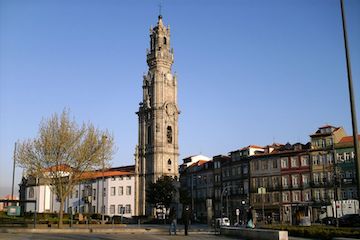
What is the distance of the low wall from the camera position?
20.9 m

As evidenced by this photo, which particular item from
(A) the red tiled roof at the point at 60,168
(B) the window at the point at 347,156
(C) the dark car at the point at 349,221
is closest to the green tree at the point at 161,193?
(B) the window at the point at 347,156

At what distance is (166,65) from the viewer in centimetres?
10562

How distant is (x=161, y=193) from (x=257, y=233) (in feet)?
209

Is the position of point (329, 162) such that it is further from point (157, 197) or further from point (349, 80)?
point (349, 80)

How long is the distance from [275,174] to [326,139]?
10.1 metres

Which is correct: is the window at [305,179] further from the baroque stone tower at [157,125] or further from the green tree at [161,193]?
the baroque stone tower at [157,125]

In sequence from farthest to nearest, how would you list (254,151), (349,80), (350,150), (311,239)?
(254,151), (350,150), (311,239), (349,80)

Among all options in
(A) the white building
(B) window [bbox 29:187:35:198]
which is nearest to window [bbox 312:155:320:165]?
(A) the white building

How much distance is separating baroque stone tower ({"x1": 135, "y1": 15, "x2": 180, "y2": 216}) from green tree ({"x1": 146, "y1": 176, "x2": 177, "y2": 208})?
29.7 ft

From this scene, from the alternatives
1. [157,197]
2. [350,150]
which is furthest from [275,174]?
[157,197]

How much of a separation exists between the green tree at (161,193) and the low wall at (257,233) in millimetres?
54958

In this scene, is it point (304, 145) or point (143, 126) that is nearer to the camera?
point (304, 145)

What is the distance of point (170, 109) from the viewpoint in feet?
335

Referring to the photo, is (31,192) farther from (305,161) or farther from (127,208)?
(305,161)
